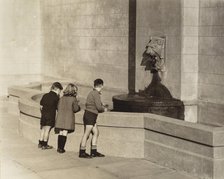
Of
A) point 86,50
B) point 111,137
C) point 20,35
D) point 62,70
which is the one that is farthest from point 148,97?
point 20,35

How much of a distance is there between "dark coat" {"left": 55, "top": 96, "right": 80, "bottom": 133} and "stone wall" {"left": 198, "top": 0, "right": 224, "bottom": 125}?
312 centimetres

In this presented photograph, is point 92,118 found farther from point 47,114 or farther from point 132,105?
point 132,105

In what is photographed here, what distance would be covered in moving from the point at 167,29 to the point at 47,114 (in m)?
3.47

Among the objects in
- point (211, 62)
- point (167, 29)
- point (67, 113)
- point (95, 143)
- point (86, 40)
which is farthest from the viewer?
point (86, 40)

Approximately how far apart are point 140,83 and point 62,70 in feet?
20.2

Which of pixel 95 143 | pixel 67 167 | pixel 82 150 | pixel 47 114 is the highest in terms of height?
pixel 47 114

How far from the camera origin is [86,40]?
55.2ft

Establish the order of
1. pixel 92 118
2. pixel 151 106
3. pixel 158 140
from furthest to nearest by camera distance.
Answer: pixel 151 106
pixel 92 118
pixel 158 140

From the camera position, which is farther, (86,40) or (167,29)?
(86,40)

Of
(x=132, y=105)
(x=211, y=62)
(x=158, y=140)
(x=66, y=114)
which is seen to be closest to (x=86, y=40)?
(x=132, y=105)

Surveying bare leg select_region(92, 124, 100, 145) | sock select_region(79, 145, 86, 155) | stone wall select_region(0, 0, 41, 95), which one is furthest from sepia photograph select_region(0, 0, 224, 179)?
stone wall select_region(0, 0, 41, 95)

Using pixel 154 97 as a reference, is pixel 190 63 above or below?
above

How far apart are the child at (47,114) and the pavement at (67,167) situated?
0.27 m

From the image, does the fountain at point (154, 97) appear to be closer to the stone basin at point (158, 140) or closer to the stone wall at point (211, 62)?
the stone wall at point (211, 62)
